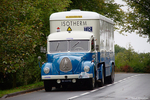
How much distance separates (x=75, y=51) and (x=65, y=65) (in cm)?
129

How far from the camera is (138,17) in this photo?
157 feet

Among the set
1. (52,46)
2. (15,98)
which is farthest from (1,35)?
(15,98)

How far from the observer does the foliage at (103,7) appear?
136 feet

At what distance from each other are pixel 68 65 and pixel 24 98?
3362 mm

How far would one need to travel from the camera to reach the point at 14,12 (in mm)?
19766

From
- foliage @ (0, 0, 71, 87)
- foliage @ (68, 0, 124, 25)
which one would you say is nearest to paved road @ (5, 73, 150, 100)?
foliage @ (0, 0, 71, 87)

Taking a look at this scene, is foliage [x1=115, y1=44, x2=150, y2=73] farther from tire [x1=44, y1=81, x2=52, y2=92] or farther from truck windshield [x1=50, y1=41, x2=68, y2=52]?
tire [x1=44, y1=81, x2=52, y2=92]

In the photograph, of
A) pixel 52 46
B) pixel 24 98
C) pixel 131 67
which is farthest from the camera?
pixel 131 67

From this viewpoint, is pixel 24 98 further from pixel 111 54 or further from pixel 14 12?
pixel 111 54

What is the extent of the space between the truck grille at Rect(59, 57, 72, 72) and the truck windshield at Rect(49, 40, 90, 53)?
1180 millimetres

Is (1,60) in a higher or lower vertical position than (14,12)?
lower

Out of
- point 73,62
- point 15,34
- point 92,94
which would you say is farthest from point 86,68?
point 15,34

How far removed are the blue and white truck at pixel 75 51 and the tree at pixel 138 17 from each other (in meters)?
24.1

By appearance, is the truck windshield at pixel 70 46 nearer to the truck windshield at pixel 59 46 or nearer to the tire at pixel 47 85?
the truck windshield at pixel 59 46
